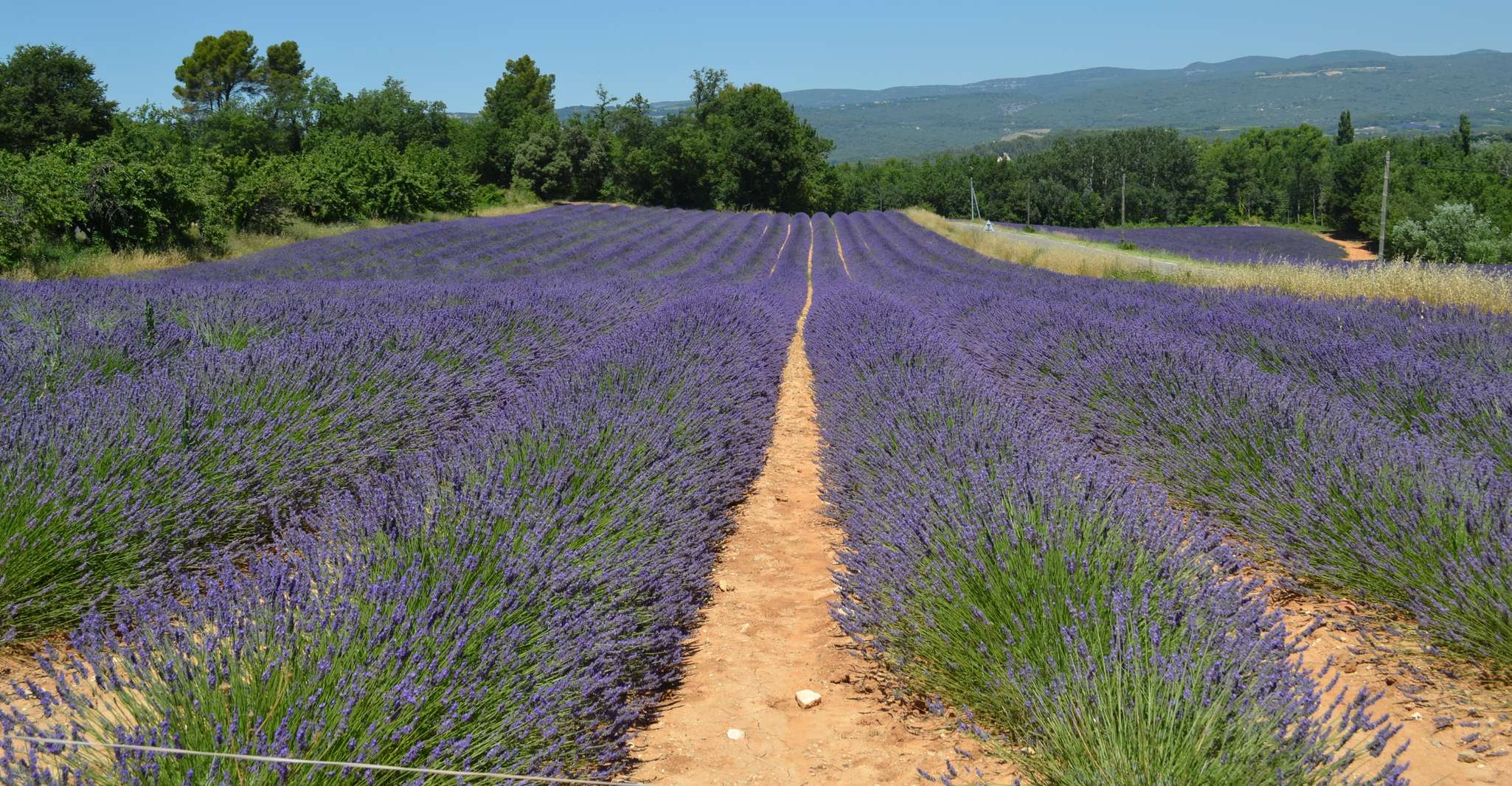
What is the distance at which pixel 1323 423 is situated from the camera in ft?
13.0

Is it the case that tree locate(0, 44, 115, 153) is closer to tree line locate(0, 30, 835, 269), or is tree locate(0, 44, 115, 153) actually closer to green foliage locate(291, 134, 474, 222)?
tree line locate(0, 30, 835, 269)

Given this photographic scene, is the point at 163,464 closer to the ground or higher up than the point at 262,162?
closer to the ground

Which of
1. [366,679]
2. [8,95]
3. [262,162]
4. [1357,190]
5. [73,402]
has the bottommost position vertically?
[1357,190]

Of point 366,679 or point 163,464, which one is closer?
point 366,679

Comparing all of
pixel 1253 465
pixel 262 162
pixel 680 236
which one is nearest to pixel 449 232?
pixel 262 162

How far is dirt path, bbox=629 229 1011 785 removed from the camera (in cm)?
236

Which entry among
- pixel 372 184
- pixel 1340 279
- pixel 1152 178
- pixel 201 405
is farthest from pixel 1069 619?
pixel 1152 178

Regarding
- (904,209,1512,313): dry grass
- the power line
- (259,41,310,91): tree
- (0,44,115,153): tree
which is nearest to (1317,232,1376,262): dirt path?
(904,209,1512,313): dry grass

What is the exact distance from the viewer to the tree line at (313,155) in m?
14.9

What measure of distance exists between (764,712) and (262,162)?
23.0 metres

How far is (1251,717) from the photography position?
5.93 feet

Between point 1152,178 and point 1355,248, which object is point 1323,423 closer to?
point 1355,248

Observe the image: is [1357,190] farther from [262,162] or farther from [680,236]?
[262,162]

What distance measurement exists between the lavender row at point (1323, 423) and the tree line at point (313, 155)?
13720 mm
